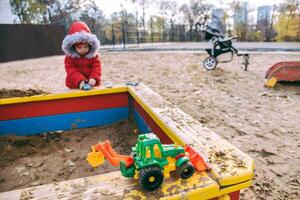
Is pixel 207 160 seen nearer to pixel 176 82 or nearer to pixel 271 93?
pixel 271 93

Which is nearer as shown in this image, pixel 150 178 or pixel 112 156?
pixel 150 178

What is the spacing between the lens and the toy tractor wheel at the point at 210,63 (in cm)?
699

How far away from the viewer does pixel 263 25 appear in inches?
940

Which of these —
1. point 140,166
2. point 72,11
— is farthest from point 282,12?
point 140,166

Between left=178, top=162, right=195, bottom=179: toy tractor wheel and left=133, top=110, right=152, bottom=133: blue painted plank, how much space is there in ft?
3.64

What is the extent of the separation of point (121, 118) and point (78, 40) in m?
1.05

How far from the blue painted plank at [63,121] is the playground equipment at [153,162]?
158 centimetres

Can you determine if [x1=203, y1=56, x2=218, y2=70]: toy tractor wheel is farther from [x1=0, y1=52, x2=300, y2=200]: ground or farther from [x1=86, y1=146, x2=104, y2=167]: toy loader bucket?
[x1=86, y1=146, x2=104, y2=167]: toy loader bucket

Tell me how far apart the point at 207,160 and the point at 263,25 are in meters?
25.8

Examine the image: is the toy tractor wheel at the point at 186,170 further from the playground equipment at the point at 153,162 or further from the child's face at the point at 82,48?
the child's face at the point at 82,48

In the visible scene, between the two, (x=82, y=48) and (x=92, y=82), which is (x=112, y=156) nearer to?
(x=92, y=82)

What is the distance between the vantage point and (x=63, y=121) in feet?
8.64

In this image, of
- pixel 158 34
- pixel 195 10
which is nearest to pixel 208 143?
pixel 158 34

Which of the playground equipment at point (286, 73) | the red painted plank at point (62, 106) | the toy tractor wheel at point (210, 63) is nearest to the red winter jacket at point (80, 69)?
the red painted plank at point (62, 106)
